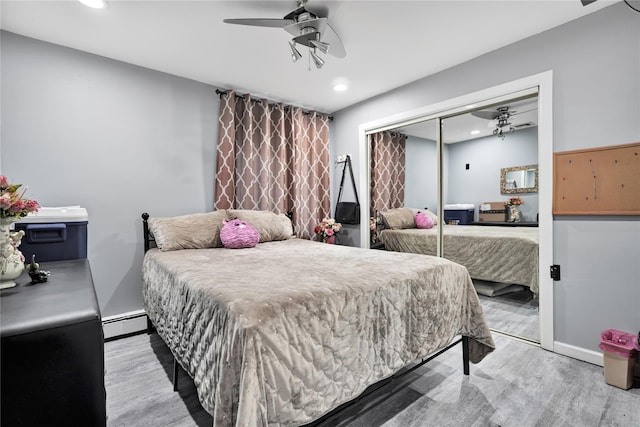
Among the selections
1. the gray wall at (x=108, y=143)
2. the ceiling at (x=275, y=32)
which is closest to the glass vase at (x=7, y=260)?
the gray wall at (x=108, y=143)

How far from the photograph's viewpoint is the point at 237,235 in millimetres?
2768

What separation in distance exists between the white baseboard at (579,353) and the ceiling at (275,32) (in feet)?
8.05

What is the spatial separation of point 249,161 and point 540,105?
2.84 meters

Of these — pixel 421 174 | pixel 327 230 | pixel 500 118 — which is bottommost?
pixel 327 230

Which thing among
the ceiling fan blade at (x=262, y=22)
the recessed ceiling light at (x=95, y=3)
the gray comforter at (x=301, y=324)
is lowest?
Answer: the gray comforter at (x=301, y=324)

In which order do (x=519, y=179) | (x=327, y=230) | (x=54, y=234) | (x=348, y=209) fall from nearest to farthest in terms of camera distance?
(x=54, y=234) < (x=519, y=179) < (x=327, y=230) < (x=348, y=209)

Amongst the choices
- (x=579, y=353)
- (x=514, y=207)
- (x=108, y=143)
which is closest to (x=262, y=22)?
(x=108, y=143)

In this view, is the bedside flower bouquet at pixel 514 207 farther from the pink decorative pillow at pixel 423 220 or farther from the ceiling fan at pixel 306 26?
the ceiling fan at pixel 306 26

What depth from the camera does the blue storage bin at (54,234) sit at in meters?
1.89

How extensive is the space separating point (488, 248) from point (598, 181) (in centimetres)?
106

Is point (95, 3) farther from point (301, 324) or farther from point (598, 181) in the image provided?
point (598, 181)

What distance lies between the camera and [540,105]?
2414 millimetres

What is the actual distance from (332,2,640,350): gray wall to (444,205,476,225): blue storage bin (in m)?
0.82

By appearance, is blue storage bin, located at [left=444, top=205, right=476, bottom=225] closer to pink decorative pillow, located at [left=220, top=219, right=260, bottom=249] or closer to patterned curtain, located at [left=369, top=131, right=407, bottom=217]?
patterned curtain, located at [left=369, top=131, right=407, bottom=217]
